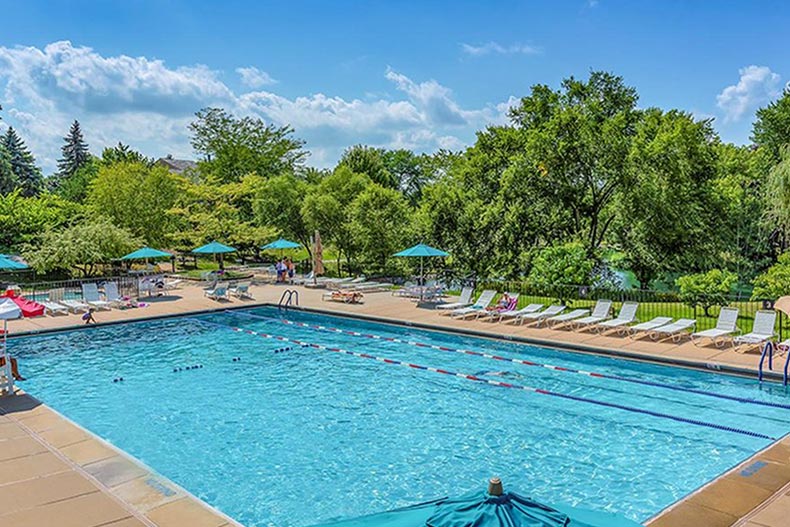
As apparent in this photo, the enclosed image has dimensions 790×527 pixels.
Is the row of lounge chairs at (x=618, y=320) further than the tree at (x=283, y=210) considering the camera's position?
No

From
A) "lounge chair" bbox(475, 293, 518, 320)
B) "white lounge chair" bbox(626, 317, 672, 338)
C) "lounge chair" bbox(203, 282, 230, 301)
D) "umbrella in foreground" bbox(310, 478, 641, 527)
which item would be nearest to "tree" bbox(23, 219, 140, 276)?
"lounge chair" bbox(203, 282, 230, 301)

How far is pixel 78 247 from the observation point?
26000 millimetres

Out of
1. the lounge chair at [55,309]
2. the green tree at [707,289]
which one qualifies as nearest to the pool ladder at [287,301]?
the lounge chair at [55,309]

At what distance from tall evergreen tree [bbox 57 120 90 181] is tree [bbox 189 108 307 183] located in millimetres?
29786

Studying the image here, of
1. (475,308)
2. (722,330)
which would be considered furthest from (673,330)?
(475,308)

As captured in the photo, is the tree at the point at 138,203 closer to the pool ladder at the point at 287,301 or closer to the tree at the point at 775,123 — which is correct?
the pool ladder at the point at 287,301

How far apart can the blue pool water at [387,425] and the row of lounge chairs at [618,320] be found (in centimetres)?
191

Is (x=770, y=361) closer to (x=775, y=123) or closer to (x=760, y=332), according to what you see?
(x=760, y=332)

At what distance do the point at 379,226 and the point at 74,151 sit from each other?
196ft

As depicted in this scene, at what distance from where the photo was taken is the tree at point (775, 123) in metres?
30.3

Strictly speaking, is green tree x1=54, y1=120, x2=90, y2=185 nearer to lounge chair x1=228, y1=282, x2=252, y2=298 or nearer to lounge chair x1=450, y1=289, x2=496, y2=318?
lounge chair x1=228, y1=282, x2=252, y2=298

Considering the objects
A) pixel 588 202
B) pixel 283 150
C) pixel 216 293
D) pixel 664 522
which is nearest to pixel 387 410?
pixel 664 522

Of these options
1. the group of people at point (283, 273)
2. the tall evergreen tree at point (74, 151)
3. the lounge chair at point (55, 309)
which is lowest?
the lounge chair at point (55, 309)

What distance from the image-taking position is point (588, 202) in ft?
81.6
